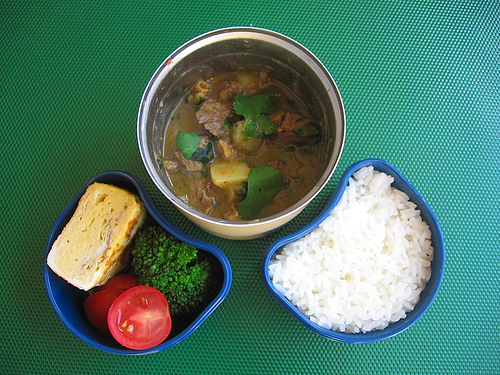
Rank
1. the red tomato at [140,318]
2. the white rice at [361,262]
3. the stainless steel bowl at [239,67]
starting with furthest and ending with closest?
1. the white rice at [361,262]
2. the red tomato at [140,318]
3. the stainless steel bowl at [239,67]

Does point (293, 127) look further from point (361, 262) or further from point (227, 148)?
point (361, 262)

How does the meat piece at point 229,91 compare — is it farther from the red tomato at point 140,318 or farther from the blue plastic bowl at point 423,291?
the red tomato at point 140,318

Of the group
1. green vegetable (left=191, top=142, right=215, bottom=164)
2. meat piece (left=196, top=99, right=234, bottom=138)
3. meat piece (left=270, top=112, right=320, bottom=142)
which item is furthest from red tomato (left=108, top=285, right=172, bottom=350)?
meat piece (left=270, top=112, right=320, bottom=142)

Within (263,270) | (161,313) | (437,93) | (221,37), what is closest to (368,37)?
(437,93)

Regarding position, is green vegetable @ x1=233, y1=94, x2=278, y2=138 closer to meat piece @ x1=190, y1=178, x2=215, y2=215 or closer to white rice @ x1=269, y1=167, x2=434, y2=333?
meat piece @ x1=190, y1=178, x2=215, y2=215

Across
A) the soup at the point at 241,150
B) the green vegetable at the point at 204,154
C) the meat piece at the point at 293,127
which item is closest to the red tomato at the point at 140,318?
the soup at the point at 241,150

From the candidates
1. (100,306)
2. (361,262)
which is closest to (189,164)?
(100,306)
